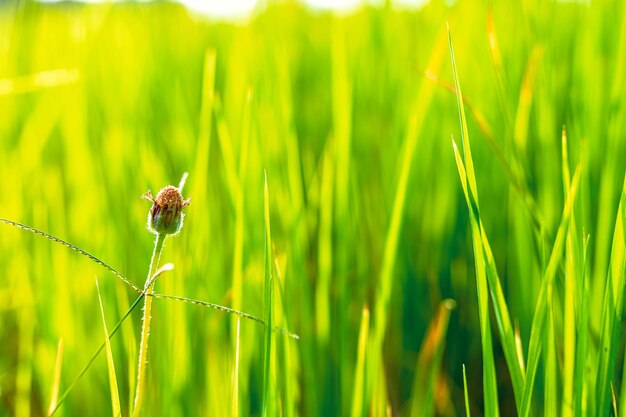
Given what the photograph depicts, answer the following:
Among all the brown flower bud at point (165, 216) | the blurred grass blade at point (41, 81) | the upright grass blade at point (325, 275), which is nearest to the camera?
the brown flower bud at point (165, 216)

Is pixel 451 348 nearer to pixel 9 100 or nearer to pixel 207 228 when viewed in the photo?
pixel 207 228

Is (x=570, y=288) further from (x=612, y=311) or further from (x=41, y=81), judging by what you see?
(x=41, y=81)

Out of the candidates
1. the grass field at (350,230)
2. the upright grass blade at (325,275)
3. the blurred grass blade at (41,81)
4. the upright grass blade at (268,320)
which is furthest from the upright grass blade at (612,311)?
the blurred grass blade at (41,81)

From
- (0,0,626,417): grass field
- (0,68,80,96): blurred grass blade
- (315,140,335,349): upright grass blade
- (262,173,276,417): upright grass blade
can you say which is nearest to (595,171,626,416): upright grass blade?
(0,0,626,417): grass field

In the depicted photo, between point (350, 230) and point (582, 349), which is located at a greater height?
point (350, 230)

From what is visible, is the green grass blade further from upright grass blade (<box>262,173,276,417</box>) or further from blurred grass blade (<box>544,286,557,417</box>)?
upright grass blade (<box>262,173,276,417</box>)

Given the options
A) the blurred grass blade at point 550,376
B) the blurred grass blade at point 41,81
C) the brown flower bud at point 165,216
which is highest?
the blurred grass blade at point 41,81

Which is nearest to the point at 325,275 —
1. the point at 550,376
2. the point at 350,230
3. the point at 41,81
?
the point at 350,230

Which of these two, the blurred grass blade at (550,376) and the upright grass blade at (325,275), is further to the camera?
the upright grass blade at (325,275)

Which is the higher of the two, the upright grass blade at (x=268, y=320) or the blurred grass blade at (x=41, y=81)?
the blurred grass blade at (x=41, y=81)

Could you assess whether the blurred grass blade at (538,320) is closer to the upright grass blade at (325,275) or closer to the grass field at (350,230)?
the grass field at (350,230)
